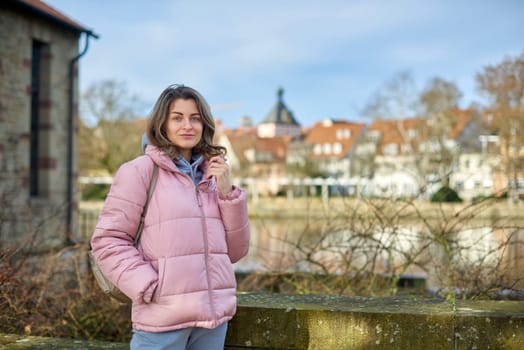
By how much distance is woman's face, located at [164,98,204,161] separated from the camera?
2.77 m

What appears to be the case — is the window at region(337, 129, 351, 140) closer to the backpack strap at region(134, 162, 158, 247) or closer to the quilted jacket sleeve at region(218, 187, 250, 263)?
the quilted jacket sleeve at region(218, 187, 250, 263)

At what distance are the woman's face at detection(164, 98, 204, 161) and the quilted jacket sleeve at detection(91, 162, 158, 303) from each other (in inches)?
9.2

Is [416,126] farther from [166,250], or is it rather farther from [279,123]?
[279,123]

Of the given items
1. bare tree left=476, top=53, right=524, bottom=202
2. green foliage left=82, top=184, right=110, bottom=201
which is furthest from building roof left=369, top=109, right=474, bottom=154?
green foliage left=82, top=184, right=110, bottom=201

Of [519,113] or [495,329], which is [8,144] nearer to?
[495,329]

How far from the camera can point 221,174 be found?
2.72m

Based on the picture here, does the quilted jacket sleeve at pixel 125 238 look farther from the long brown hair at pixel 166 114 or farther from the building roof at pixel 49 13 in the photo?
the building roof at pixel 49 13

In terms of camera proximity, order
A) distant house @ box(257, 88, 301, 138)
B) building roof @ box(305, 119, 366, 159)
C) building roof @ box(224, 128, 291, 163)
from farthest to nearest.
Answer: distant house @ box(257, 88, 301, 138) → building roof @ box(224, 128, 291, 163) → building roof @ box(305, 119, 366, 159)

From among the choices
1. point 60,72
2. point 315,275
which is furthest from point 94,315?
point 60,72

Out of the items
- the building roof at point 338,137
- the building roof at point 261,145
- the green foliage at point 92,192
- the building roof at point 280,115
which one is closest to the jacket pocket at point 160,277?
the green foliage at point 92,192

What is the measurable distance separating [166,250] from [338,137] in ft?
223

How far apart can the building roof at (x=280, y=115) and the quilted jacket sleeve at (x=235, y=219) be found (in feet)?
315

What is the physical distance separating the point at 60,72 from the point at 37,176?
2552 millimetres

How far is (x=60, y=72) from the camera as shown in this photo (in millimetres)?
14516
